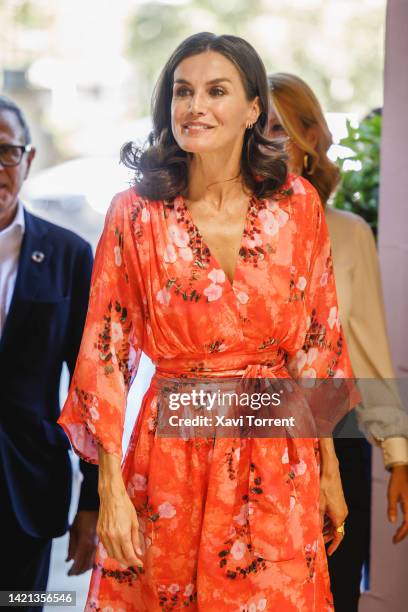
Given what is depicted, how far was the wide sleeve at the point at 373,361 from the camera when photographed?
2332 millimetres

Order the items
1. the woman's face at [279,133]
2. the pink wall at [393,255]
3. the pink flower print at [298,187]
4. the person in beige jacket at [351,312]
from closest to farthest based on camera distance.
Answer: the pink flower print at [298,187], the person in beige jacket at [351,312], the woman's face at [279,133], the pink wall at [393,255]

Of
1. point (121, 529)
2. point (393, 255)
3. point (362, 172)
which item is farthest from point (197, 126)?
point (362, 172)

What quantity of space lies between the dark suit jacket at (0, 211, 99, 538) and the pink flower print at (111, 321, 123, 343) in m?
0.66

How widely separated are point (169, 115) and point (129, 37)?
2946 millimetres

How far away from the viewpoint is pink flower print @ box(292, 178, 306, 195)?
198 centimetres

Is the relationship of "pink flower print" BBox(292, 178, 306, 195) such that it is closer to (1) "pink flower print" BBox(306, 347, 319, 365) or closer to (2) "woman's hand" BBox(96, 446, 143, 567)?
(1) "pink flower print" BBox(306, 347, 319, 365)

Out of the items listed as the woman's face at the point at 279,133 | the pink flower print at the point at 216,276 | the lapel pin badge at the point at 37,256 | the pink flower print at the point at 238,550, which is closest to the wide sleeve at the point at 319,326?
the pink flower print at the point at 216,276

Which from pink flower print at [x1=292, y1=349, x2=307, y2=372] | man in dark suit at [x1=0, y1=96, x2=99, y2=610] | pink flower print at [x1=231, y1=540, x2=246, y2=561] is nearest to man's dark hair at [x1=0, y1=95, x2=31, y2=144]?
man in dark suit at [x1=0, y1=96, x2=99, y2=610]

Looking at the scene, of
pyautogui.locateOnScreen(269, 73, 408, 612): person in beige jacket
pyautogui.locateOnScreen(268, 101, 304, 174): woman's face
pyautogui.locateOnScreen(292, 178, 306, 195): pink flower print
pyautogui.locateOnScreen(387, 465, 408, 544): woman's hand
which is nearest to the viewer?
pyautogui.locateOnScreen(292, 178, 306, 195): pink flower print

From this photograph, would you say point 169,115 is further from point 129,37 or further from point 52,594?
point 129,37

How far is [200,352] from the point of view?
6.05 ft

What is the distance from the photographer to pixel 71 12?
176 inches

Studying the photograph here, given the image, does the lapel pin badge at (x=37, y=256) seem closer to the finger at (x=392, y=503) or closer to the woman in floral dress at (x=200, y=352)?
the woman in floral dress at (x=200, y=352)

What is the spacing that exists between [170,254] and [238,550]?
58cm
